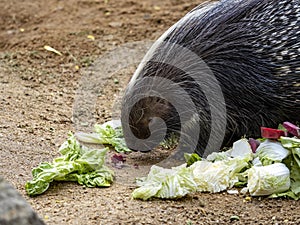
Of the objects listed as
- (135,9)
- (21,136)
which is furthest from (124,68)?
(21,136)

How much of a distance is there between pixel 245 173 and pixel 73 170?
124cm

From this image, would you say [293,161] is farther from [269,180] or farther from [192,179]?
[192,179]

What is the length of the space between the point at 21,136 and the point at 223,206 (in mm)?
1958

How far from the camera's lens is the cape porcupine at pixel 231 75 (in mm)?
5316

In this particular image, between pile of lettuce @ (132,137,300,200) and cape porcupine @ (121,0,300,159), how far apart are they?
36 cm

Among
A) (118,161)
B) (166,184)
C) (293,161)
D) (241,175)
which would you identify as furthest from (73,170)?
(293,161)

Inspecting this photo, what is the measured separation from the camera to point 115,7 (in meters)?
9.27

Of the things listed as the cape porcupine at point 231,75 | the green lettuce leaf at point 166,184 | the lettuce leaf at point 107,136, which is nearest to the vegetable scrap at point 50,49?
the lettuce leaf at point 107,136

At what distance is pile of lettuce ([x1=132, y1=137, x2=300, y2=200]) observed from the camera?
15.4 feet

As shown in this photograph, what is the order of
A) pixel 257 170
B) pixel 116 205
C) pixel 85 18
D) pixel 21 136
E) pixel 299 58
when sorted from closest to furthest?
pixel 116 205
pixel 257 170
pixel 299 58
pixel 21 136
pixel 85 18

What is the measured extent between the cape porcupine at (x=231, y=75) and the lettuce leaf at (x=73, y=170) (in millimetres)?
405

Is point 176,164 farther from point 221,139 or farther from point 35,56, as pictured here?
point 35,56

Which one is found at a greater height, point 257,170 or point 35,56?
point 257,170

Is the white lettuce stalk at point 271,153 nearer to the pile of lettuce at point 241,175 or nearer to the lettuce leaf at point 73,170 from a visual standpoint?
the pile of lettuce at point 241,175
